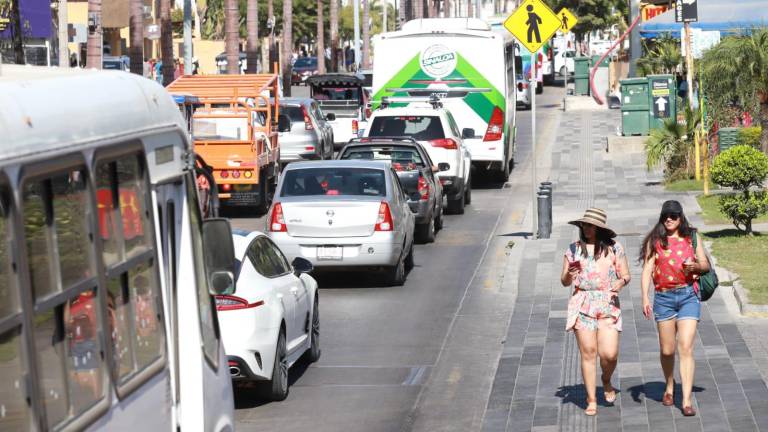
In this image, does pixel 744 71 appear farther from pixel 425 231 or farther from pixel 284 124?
pixel 284 124

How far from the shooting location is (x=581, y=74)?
6334cm

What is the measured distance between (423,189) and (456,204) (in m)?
Result: 4.59

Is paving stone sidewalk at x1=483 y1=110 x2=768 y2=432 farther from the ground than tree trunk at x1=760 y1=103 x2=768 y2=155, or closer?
closer

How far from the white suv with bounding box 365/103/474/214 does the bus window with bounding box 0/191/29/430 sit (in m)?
21.7

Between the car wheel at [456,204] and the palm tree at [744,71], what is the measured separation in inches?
211

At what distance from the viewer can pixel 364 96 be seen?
149 ft

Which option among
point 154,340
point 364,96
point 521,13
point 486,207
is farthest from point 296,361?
point 364,96

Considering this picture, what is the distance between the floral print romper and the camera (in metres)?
10.6

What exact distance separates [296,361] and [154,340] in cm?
741

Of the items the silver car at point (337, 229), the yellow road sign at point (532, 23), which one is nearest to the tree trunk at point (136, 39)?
the yellow road sign at point (532, 23)

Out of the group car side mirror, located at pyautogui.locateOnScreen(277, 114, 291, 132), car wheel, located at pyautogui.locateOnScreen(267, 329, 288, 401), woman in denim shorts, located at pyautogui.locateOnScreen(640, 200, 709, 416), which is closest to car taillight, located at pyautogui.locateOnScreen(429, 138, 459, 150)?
car side mirror, located at pyautogui.locateOnScreen(277, 114, 291, 132)

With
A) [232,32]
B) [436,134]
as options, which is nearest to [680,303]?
[436,134]

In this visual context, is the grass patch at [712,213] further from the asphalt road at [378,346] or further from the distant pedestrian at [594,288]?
the distant pedestrian at [594,288]

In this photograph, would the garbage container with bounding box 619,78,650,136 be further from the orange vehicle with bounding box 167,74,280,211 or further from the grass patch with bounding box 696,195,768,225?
the orange vehicle with bounding box 167,74,280,211
